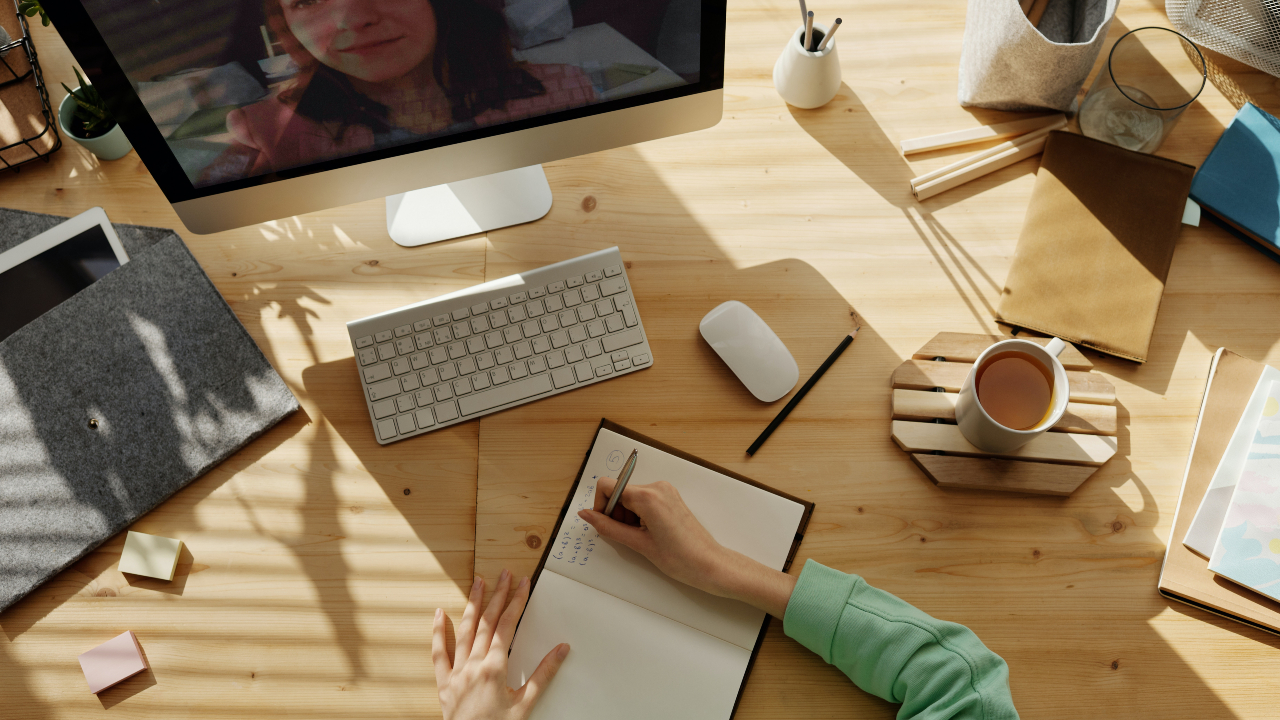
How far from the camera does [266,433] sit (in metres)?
0.77

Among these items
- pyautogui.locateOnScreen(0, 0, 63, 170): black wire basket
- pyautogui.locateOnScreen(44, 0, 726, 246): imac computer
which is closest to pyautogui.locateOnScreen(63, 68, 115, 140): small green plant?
pyautogui.locateOnScreen(0, 0, 63, 170): black wire basket

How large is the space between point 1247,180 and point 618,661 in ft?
2.89

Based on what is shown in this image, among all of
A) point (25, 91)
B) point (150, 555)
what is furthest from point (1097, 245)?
point (25, 91)

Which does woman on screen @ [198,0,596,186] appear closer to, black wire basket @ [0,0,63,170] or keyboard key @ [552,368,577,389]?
keyboard key @ [552,368,577,389]

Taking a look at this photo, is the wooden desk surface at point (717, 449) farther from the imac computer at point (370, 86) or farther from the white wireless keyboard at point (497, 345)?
the imac computer at point (370, 86)

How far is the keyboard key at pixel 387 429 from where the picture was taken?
2.46 ft

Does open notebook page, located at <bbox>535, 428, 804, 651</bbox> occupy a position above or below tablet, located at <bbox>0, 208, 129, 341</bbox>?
below

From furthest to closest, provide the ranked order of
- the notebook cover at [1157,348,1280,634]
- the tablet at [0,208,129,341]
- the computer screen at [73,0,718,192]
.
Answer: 1. the tablet at [0,208,129,341]
2. the notebook cover at [1157,348,1280,634]
3. the computer screen at [73,0,718,192]

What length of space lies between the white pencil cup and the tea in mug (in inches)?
15.4

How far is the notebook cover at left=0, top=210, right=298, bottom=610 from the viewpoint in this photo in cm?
72

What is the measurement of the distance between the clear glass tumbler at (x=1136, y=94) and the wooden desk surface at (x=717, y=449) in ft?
0.13

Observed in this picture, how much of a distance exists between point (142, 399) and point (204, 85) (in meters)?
0.36

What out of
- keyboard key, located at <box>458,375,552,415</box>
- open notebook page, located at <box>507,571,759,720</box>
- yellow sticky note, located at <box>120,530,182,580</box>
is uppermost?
keyboard key, located at <box>458,375,552,415</box>

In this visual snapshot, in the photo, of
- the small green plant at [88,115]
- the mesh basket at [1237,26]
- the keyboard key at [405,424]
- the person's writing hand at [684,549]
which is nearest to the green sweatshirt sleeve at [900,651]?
the person's writing hand at [684,549]
